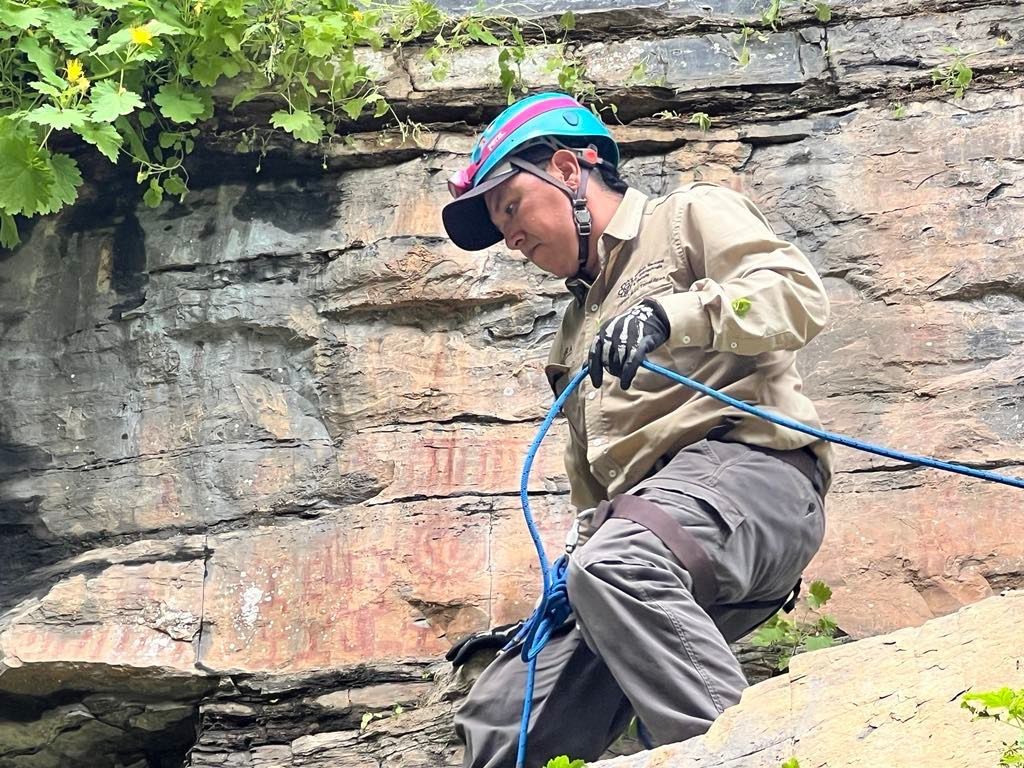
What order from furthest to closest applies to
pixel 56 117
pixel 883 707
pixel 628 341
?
pixel 56 117
pixel 628 341
pixel 883 707

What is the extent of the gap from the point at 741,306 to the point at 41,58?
9.12ft

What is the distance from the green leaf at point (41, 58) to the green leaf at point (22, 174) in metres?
0.24

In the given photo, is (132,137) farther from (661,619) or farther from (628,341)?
(661,619)

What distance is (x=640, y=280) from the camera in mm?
4191

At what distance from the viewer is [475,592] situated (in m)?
5.05

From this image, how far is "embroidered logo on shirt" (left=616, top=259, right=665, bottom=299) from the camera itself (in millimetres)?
4176

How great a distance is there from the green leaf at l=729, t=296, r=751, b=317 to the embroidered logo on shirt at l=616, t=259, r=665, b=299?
41 cm

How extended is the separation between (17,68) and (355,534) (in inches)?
78.3

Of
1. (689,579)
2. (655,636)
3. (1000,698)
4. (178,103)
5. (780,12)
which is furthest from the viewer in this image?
(780,12)

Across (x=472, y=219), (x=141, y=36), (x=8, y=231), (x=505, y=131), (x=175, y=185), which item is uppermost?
(x=141, y=36)

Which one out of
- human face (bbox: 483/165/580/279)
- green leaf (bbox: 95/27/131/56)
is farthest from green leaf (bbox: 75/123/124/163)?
human face (bbox: 483/165/580/279)

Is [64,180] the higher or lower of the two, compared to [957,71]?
lower

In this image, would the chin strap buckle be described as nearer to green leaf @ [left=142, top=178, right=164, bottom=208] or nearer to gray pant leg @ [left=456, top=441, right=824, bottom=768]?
gray pant leg @ [left=456, top=441, right=824, bottom=768]

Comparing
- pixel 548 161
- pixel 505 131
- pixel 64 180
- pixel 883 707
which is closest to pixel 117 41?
pixel 64 180
